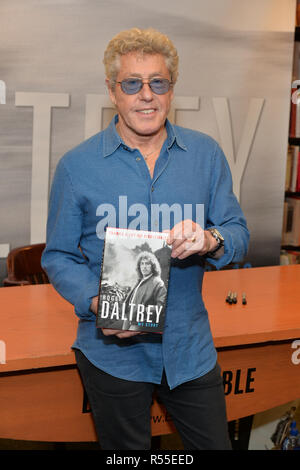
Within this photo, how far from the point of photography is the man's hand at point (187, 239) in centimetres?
147

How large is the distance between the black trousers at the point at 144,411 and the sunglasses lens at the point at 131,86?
776mm

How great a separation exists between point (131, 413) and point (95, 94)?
241 centimetres

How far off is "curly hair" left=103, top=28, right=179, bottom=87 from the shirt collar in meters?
0.15

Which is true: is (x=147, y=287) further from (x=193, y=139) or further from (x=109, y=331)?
(x=193, y=139)


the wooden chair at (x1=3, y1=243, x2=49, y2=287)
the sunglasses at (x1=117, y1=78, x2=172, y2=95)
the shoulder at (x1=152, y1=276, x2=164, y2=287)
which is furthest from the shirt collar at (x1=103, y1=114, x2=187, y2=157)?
the wooden chair at (x1=3, y1=243, x2=49, y2=287)

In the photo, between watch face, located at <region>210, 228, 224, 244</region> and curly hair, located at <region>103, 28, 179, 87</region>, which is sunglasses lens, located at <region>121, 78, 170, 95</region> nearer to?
curly hair, located at <region>103, 28, 179, 87</region>

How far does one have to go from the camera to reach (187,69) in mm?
3732

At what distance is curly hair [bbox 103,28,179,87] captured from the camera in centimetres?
160

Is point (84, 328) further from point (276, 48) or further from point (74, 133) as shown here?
point (276, 48)

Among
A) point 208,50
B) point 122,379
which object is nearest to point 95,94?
point 208,50

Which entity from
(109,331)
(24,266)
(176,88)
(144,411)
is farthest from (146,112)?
(176,88)

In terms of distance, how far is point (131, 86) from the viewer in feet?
5.37

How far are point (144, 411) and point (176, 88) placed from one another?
2.62 m
